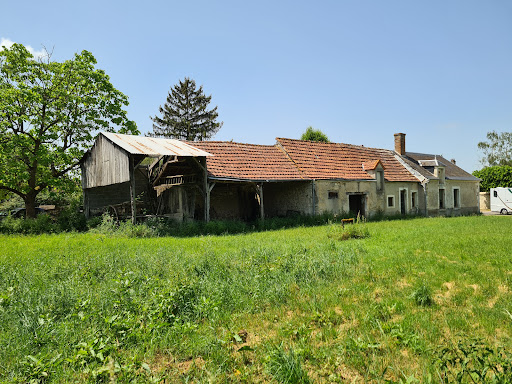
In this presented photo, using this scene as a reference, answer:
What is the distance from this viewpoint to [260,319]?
548cm

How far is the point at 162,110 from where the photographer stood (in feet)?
154

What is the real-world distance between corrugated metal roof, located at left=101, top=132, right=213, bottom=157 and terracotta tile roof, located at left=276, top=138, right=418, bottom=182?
9.27 ft

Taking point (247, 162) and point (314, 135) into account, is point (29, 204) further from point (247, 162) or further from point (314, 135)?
point (314, 135)

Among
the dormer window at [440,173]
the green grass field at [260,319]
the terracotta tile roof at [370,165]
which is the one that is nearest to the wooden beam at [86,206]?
the green grass field at [260,319]

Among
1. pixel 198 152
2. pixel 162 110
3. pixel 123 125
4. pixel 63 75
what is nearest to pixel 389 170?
pixel 198 152

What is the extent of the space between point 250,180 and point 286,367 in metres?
15.6

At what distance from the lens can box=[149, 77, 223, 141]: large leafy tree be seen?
46406 millimetres

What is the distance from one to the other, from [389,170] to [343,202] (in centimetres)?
650

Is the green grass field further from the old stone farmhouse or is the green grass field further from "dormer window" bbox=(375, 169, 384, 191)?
"dormer window" bbox=(375, 169, 384, 191)

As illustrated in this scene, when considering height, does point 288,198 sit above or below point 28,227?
above

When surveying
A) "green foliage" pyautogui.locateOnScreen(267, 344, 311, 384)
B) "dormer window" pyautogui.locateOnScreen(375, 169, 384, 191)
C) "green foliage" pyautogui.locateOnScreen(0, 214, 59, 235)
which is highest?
"dormer window" pyautogui.locateOnScreen(375, 169, 384, 191)

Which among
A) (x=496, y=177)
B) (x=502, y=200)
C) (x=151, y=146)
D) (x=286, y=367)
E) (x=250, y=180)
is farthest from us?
(x=496, y=177)

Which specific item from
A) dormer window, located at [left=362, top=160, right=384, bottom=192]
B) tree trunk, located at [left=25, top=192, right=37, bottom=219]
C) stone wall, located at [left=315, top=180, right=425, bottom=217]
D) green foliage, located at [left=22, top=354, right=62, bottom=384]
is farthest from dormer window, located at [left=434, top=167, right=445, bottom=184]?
green foliage, located at [left=22, top=354, right=62, bottom=384]

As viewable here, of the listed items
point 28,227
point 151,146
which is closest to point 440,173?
point 151,146
